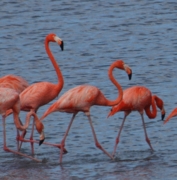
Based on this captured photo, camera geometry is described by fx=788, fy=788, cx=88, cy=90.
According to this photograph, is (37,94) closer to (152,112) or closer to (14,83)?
(14,83)

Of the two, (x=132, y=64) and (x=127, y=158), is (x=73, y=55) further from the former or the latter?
(x=127, y=158)

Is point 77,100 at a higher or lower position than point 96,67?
higher

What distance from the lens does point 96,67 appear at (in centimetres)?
1336

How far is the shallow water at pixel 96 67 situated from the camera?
8.78 m

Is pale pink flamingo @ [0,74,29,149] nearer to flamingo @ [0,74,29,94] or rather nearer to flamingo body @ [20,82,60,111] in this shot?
flamingo @ [0,74,29,94]

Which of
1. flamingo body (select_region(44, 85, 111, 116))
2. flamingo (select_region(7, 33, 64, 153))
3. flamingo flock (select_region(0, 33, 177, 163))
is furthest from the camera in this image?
flamingo (select_region(7, 33, 64, 153))

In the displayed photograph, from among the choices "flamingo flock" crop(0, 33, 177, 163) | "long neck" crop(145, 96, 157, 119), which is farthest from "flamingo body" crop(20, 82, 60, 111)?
"long neck" crop(145, 96, 157, 119)

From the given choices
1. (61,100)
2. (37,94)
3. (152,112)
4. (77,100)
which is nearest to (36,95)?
(37,94)

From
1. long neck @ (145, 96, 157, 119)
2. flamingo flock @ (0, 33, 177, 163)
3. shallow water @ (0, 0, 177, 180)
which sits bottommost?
shallow water @ (0, 0, 177, 180)

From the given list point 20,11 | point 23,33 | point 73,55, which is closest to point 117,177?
point 73,55

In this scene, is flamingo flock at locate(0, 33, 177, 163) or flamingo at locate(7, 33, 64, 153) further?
flamingo at locate(7, 33, 64, 153)

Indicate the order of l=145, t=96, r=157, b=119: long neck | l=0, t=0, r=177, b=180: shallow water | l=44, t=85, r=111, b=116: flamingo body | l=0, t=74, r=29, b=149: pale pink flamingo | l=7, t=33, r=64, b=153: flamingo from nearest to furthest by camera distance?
l=0, t=0, r=177, b=180: shallow water, l=44, t=85, r=111, b=116: flamingo body, l=7, t=33, r=64, b=153: flamingo, l=0, t=74, r=29, b=149: pale pink flamingo, l=145, t=96, r=157, b=119: long neck

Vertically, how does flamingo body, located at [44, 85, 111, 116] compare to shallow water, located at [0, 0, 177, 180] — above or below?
above

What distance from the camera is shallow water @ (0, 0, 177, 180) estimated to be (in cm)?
878
